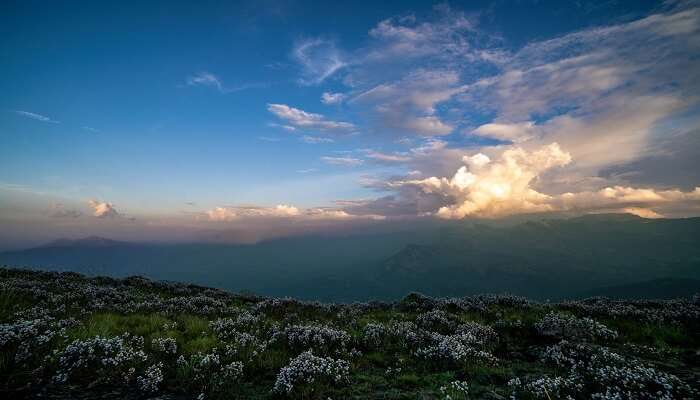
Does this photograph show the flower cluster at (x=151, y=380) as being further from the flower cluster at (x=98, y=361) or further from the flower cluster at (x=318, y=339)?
the flower cluster at (x=318, y=339)

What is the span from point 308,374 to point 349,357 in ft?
6.54

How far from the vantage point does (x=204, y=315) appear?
48.7 ft

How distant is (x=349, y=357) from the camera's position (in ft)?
31.2

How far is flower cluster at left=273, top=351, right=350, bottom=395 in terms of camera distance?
7.32 metres

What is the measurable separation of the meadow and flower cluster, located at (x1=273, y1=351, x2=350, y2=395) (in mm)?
33

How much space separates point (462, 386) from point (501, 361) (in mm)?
2770

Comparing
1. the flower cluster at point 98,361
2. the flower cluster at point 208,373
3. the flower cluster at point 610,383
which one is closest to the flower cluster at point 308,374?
the flower cluster at point 208,373

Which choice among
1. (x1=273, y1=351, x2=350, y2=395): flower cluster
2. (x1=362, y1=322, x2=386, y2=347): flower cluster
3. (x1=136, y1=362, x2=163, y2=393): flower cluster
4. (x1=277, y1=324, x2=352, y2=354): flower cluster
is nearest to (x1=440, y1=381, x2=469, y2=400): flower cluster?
(x1=273, y1=351, x2=350, y2=395): flower cluster

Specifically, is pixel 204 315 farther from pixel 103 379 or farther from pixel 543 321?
pixel 543 321

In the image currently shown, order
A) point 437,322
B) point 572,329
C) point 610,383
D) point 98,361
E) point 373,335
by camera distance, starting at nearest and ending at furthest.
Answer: point 610,383, point 98,361, point 572,329, point 373,335, point 437,322

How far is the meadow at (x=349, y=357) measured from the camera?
23.3 ft

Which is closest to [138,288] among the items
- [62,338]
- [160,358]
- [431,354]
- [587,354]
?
[62,338]

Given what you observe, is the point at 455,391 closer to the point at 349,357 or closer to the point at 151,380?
the point at 349,357

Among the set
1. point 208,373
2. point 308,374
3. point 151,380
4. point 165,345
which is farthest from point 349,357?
point 165,345
